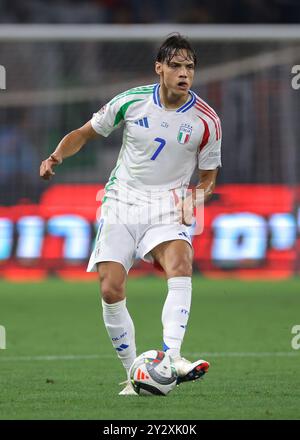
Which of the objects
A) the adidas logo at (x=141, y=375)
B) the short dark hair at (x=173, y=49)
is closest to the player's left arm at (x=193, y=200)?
the short dark hair at (x=173, y=49)

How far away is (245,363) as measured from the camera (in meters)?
8.45

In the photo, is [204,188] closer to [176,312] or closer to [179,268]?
[179,268]

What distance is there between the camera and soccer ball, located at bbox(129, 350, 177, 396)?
6.34m

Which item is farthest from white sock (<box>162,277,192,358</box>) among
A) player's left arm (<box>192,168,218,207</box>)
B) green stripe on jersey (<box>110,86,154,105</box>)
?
green stripe on jersey (<box>110,86,154,105</box>)

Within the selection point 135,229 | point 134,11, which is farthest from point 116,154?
point 135,229

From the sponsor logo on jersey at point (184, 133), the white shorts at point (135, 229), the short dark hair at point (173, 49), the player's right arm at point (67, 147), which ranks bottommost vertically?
the white shorts at point (135, 229)

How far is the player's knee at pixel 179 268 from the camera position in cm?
670

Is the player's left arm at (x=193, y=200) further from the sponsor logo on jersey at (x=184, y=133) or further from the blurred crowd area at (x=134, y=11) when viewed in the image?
the blurred crowd area at (x=134, y=11)

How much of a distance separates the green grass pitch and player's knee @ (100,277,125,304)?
0.55 meters

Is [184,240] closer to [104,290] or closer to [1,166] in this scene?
[104,290]

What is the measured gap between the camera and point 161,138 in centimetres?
698

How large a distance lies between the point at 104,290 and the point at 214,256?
9419 mm

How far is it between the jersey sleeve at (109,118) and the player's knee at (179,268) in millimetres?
958
